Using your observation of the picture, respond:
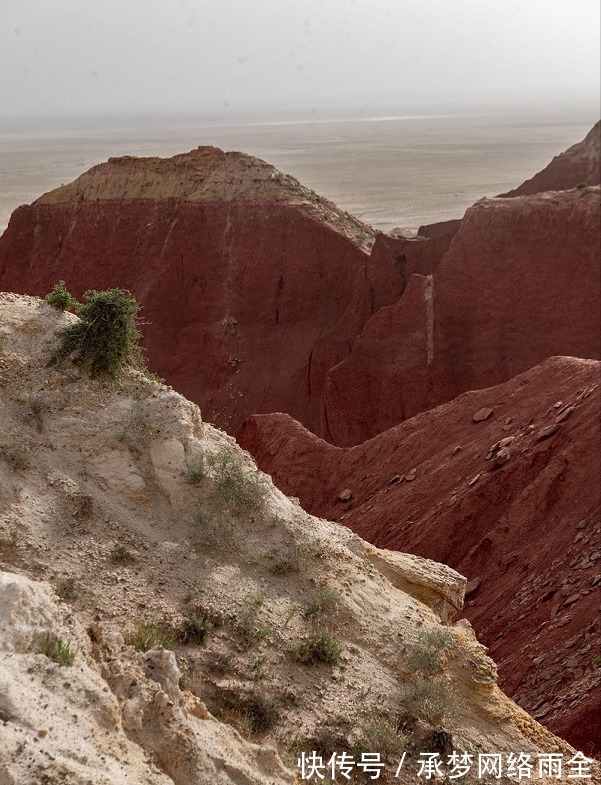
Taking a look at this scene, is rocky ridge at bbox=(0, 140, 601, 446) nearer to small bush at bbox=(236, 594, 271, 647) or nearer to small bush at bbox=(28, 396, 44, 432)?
small bush at bbox=(28, 396, 44, 432)

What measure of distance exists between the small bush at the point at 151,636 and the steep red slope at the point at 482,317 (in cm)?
1916

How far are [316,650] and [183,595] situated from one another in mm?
1332

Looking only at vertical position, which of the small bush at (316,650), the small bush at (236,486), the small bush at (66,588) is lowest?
the small bush at (316,650)

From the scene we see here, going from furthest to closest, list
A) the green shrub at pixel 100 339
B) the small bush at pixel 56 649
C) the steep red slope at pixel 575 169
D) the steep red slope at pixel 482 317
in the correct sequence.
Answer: the steep red slope at pixel 575 169, the steep red slope at pixel 482 317, the green shrub at pixel 100 339, the small bush at pixel 56 649

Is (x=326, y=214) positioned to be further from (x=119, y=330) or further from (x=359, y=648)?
(x=359, y=648)

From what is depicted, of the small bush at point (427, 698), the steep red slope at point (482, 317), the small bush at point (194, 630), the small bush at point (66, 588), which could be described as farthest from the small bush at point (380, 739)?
the steep red slope at point (482, 317)

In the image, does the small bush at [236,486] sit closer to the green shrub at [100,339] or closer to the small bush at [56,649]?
the green shrub at [100,339]


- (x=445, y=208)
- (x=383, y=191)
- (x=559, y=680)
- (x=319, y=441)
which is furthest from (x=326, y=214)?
(x=383, y=191)

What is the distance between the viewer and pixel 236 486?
9086 millimetres

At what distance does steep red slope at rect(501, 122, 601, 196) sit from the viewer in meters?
42.1

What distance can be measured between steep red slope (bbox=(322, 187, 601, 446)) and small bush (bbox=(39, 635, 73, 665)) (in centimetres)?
2081

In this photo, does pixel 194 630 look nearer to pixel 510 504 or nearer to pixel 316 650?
pixel 316 650

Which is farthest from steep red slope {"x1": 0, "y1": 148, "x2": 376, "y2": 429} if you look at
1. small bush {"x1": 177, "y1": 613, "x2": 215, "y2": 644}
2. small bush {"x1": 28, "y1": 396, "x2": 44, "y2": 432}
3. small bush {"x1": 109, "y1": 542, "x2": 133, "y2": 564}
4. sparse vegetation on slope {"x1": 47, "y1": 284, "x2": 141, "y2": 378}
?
small bush {"x1": 177, "y1": 613, "x2": 215, "y2": 644}

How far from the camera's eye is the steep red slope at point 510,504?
12430 mm
